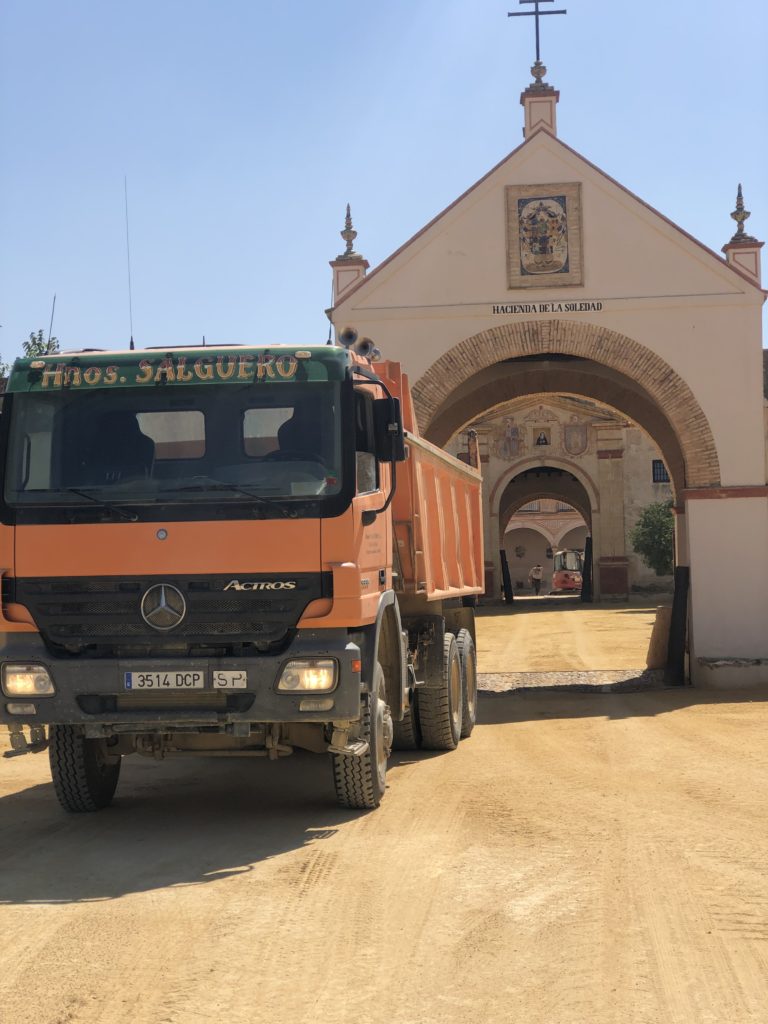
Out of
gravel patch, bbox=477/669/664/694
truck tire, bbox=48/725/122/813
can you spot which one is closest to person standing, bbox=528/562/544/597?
gravel patch, bbox=477/669/664/694

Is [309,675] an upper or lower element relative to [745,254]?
lower

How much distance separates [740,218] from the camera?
18609 mm

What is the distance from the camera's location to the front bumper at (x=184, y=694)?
727 cm

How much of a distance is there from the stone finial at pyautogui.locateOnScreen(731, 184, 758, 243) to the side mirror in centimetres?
1190

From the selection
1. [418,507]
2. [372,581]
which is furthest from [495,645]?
[372,581]

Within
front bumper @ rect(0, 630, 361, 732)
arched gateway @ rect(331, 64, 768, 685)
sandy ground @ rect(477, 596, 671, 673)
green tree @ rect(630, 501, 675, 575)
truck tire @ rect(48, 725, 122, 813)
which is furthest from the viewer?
green tree @ rect(630, 501, 675, 575)

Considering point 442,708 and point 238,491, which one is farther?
point 442,708

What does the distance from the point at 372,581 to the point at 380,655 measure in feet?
3.75

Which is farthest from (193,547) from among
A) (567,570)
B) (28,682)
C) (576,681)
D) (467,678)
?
(567,570)

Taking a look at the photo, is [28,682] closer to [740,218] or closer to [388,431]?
[388,431]

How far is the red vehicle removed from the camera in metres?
Result: 63.8

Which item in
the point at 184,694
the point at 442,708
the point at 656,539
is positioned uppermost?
the point at 656,539

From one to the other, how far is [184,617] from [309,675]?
0.83m

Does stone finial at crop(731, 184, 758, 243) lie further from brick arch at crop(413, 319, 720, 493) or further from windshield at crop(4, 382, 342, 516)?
windshield at crop(4, 382, 342, 516)
